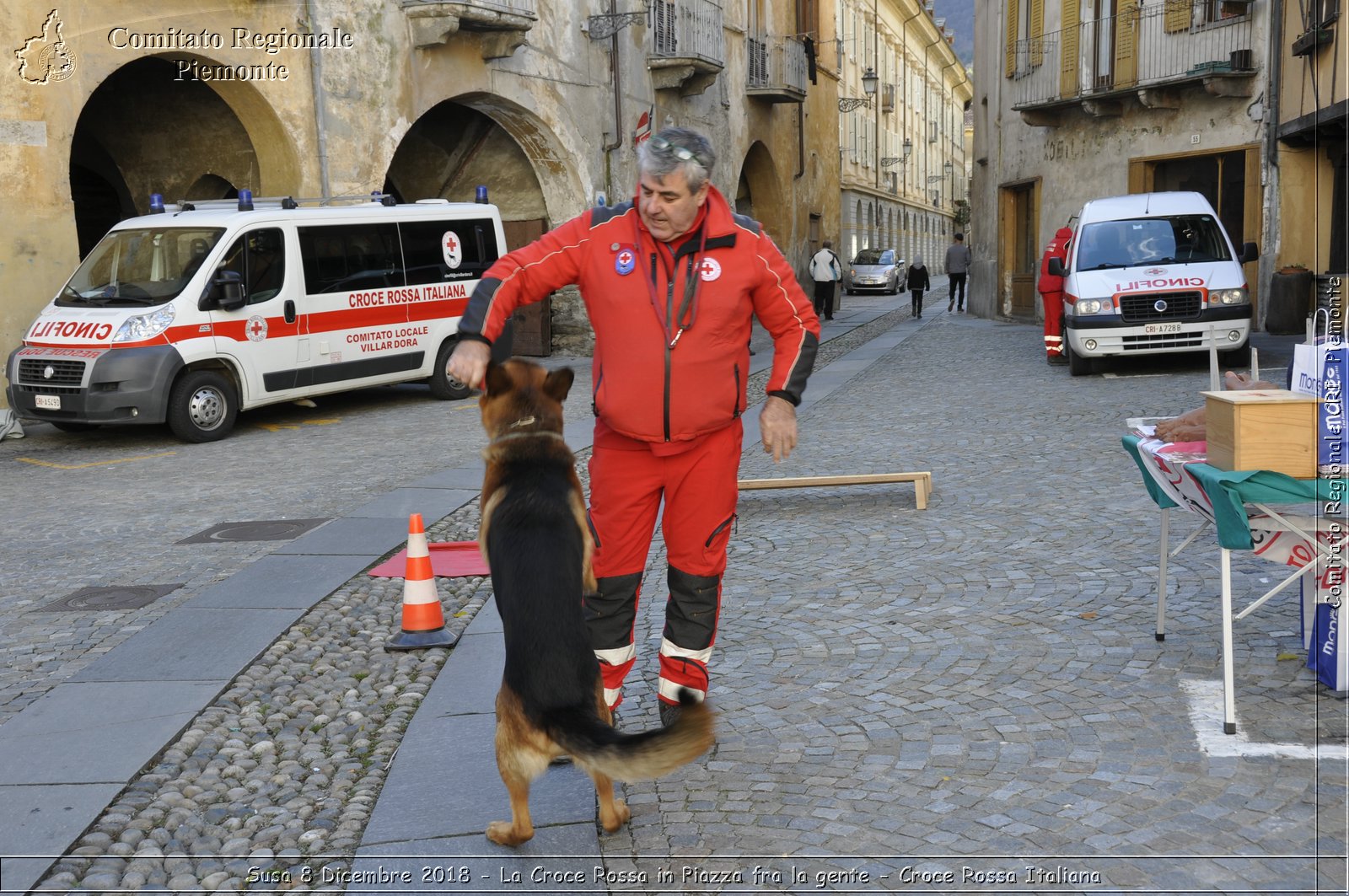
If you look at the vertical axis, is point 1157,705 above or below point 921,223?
below

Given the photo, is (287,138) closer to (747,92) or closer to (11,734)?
(11,734)

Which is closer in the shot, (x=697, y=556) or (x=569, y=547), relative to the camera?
(x=569, y=547)

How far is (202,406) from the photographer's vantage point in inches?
491

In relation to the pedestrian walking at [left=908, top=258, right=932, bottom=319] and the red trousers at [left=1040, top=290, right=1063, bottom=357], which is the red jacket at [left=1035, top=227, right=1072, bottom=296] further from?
the pedestrian walking at [left=908, top=258, right=932, bottom=319]

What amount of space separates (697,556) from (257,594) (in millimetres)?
3182

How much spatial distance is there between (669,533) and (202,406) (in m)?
9.76

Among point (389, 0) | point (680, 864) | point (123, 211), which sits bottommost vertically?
point (680, 864)

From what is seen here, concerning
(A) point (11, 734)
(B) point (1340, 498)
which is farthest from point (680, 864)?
(A) point (11, 734)

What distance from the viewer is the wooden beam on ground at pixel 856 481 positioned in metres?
7.83

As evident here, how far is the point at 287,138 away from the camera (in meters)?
15.7

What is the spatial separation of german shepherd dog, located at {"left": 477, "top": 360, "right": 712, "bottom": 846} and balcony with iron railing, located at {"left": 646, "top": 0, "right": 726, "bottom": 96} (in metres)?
20.5

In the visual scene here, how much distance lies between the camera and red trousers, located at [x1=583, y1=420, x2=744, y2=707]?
3.84 metres

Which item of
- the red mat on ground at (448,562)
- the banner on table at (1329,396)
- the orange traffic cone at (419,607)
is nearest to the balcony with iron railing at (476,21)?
the red mat on ground at (448,562)

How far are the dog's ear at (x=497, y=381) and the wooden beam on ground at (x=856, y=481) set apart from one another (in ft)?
14.9
